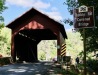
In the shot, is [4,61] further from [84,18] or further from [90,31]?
[84,18]

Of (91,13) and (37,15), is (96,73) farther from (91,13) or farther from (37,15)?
(37,15)

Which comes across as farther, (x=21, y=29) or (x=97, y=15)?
(x=21, y=29)

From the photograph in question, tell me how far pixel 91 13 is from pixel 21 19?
2233 cm

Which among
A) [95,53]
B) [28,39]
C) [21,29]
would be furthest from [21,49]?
[95,53]

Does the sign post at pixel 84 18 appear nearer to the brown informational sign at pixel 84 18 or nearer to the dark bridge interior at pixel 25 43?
the brown informational sign at pixel 84 18

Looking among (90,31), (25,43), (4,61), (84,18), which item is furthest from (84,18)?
(25,43)

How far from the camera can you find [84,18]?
1038 cm

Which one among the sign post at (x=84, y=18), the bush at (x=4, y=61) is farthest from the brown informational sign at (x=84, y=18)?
the bush at (x=4, y=61)

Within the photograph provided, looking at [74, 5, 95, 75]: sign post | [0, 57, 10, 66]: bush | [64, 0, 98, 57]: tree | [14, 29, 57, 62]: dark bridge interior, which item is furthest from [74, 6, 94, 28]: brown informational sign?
[14, 29, 57, 62]: dark bridge interior

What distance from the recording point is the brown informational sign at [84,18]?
33.9ft

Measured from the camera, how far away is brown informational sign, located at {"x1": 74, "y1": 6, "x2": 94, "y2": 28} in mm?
10336

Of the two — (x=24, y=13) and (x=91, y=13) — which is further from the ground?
(x=24, y=13)

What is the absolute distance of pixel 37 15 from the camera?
32188 mm

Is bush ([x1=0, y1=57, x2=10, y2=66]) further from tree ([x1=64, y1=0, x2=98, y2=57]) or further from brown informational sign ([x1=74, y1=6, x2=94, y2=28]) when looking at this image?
brown informational sign ([x1=74, y1=6, x2=94, y2=28])
